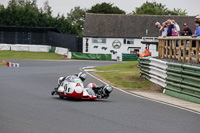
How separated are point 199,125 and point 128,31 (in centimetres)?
6714

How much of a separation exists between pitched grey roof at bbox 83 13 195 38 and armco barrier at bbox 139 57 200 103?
180ft

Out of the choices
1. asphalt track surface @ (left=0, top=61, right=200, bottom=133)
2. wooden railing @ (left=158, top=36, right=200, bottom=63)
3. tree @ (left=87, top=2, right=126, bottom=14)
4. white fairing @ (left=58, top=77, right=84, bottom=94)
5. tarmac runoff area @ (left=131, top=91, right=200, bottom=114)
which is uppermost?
tree @ (left=87, top=2, right=126, bottom=14)

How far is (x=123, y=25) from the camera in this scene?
78.5m

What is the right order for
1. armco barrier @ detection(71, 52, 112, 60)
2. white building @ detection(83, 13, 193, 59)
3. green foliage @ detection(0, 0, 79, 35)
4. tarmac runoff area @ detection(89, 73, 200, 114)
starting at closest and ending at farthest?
tarmac runoff area @ detection(89, 73, 200, 114) → armco barrier @ detection(71, 52, 112, 60) → white building @ detection(83, 13, 193, 59) → green foliage @ detection(0, 0, 79, 35)

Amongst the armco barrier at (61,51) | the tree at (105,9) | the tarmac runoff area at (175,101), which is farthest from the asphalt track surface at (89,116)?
the tree at (105,9)

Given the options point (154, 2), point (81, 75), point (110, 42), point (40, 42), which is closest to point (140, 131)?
point (81, 75)

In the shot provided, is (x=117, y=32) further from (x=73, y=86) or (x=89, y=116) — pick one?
(x=89, y=116)

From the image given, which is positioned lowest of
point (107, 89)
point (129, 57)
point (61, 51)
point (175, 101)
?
point (175, 101)

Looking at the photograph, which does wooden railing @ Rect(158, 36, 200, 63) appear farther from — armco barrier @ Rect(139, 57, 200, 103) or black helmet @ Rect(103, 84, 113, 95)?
black helmet @ Rect(103, 84, 113, 95)

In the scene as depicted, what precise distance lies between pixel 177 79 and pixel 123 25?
6088 centimetres

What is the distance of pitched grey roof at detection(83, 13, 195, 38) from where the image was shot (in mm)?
77000

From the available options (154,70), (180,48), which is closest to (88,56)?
(154,70)

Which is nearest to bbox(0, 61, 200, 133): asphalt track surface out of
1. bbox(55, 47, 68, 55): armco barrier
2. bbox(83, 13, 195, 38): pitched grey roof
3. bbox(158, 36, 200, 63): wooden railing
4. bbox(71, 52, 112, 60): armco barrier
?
bbox(158, 36, 200, 63): wooden railing

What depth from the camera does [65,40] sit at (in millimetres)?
64375
